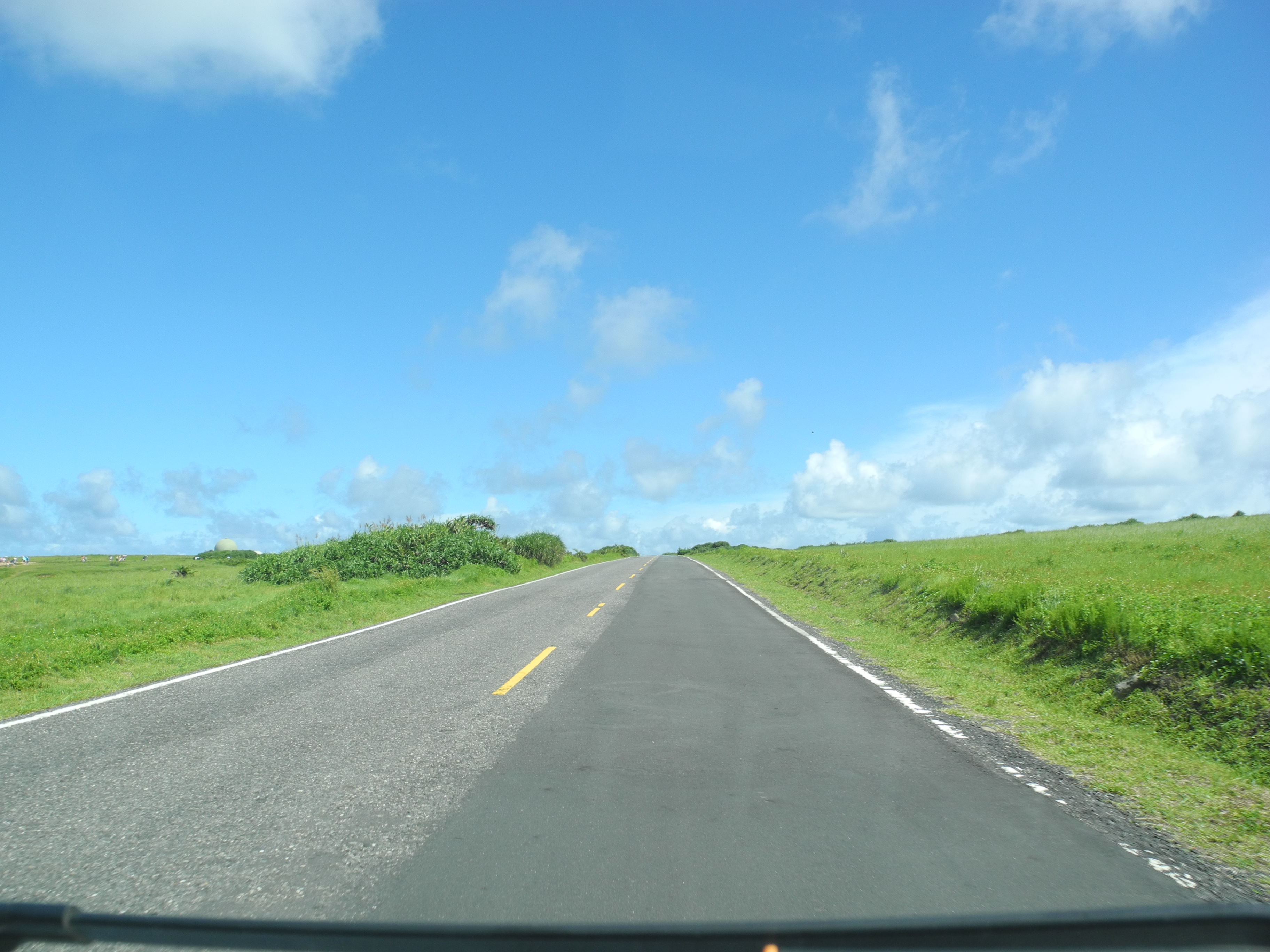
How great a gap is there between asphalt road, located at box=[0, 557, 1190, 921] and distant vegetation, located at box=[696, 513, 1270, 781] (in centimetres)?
244

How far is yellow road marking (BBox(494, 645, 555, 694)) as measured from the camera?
851 centimetres

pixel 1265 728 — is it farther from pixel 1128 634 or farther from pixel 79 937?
pixel 79 937

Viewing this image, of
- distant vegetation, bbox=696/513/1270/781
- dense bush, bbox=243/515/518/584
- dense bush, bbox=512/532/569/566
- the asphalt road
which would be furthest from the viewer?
dense bush, bbox=512/532/569/566

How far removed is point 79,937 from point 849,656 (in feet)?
34.8

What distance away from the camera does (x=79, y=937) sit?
1950 mm

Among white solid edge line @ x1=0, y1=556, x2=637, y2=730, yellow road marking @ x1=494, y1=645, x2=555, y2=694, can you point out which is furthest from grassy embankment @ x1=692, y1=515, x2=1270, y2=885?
white solid edge line @ x1=0, y1=556, x2=637, y2=730

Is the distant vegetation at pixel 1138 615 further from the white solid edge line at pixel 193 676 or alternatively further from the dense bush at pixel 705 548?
the dense bush at pixel 705 548

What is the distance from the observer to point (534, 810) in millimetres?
4711

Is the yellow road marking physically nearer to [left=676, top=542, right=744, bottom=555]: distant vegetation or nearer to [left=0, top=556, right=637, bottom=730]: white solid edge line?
[left=0, top=556, right=637, bottom=730]: white solid edge line

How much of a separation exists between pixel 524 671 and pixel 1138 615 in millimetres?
7362

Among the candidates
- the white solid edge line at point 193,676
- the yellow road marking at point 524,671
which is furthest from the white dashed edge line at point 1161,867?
the white solid edge line at point 193,676

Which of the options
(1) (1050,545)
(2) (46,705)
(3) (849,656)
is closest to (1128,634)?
(3) (849,656)

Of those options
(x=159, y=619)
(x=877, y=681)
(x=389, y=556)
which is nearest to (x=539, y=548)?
(x=389, y=556)

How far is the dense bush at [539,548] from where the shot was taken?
5416 centimetres
